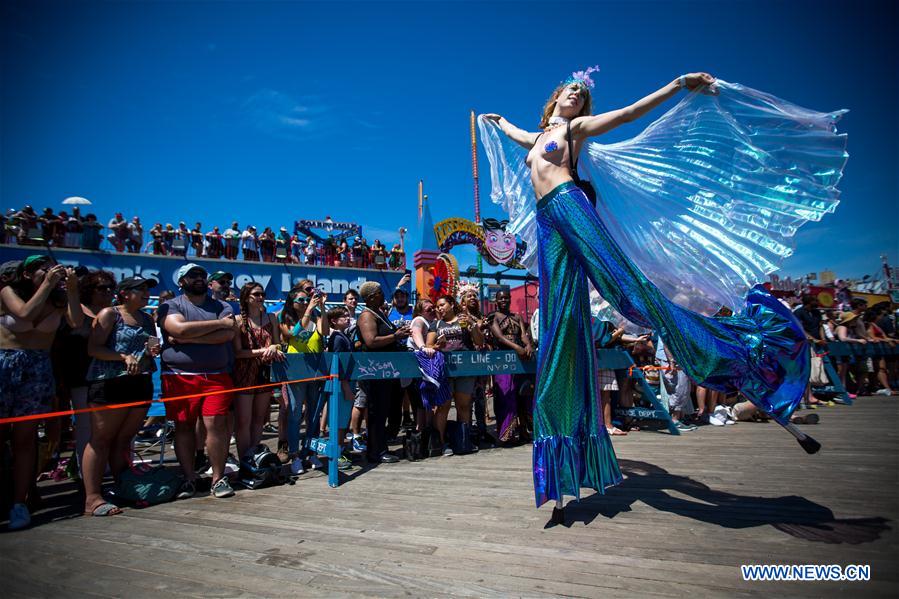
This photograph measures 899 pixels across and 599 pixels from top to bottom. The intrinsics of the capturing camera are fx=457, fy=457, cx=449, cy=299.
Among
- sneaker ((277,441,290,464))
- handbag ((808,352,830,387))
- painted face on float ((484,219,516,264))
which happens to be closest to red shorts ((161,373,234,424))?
sneaker ((277,441,290,464))

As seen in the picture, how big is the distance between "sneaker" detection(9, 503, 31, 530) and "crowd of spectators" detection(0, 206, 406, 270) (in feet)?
41.2

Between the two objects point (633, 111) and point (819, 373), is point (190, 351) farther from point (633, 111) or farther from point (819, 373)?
point (819, 373)

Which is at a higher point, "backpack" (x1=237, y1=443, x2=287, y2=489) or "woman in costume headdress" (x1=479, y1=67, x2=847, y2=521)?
"woman in costume headdress" (x1=479, y1=67, x2=847, y2=521)

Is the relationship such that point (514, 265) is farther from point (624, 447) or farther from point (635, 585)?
point (635, 585)

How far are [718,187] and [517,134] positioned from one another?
1.31m

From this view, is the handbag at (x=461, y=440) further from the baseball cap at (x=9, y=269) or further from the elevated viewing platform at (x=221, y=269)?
the elevated viewing platform at (x=221, y=269)

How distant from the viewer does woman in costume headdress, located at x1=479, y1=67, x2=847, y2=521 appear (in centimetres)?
232

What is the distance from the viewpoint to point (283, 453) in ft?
15.0

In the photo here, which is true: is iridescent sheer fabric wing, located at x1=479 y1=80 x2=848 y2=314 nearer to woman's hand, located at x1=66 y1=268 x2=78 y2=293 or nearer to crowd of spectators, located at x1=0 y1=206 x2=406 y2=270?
woman's hand, located at x1=66 y1=268 x2=78 y2=293

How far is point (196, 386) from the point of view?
3.62 m

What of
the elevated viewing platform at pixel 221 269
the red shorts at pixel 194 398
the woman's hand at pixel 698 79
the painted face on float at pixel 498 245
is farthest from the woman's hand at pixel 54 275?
the painted face on float at pixel 498 245

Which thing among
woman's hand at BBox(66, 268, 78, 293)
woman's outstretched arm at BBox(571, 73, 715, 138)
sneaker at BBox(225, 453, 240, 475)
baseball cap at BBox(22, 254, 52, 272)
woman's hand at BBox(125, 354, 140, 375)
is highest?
woman's outstretched arm at BBox(571, 73, 715, 138)

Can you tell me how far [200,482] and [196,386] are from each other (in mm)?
859

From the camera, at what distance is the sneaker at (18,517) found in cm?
291
